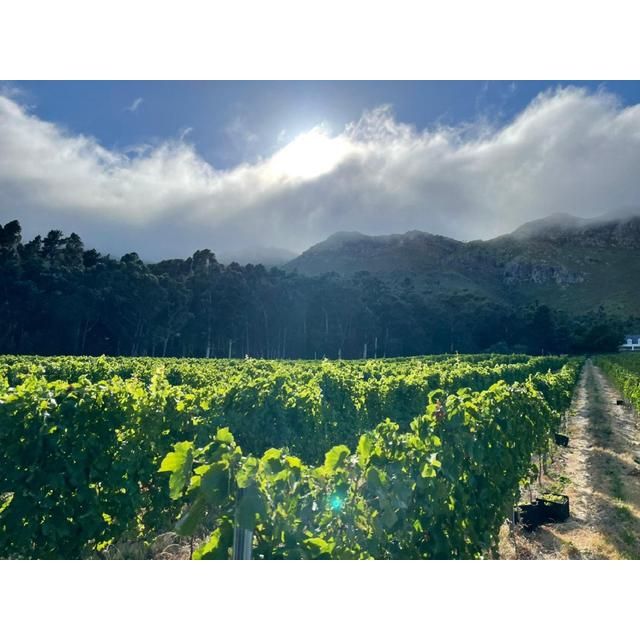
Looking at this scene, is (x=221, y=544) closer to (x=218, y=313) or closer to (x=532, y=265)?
(x=218, y=313)

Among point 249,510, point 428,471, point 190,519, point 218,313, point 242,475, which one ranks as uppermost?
point 218,313

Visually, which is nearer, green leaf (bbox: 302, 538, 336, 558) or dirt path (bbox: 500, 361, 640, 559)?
green leaf (bbox: 302, 538, 336, 558)

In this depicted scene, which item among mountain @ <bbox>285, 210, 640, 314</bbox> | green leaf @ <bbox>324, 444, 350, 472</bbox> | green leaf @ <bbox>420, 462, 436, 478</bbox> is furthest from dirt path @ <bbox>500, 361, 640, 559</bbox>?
mountain @ <bbox>285, 210, 640, 314</bbox>

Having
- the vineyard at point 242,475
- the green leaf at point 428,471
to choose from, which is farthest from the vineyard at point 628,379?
the green leaf at point 428,471

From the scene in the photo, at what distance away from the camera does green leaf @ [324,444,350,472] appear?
3.80 meters

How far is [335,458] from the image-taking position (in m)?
3.84

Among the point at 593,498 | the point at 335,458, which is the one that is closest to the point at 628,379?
the point at 593,498

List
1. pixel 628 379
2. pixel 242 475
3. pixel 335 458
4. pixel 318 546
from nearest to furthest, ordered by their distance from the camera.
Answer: pixel 242 475
pixel 318 546
pixel 335 458
pixel 628 379

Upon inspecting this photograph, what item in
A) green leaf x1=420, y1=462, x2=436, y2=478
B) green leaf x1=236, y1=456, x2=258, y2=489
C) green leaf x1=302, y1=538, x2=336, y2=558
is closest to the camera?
green leaf x1=236, y1=456, x2=258, y2=489

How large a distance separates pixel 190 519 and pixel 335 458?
3.96 ft

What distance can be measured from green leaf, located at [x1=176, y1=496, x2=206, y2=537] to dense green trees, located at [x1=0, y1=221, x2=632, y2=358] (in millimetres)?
64461

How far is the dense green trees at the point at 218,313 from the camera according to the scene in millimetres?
60406

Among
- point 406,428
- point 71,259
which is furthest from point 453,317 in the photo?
point 406,428

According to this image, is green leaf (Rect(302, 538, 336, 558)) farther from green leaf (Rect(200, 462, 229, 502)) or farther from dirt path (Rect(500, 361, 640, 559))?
dirt path (Rect(500, 361, 640, 559))
